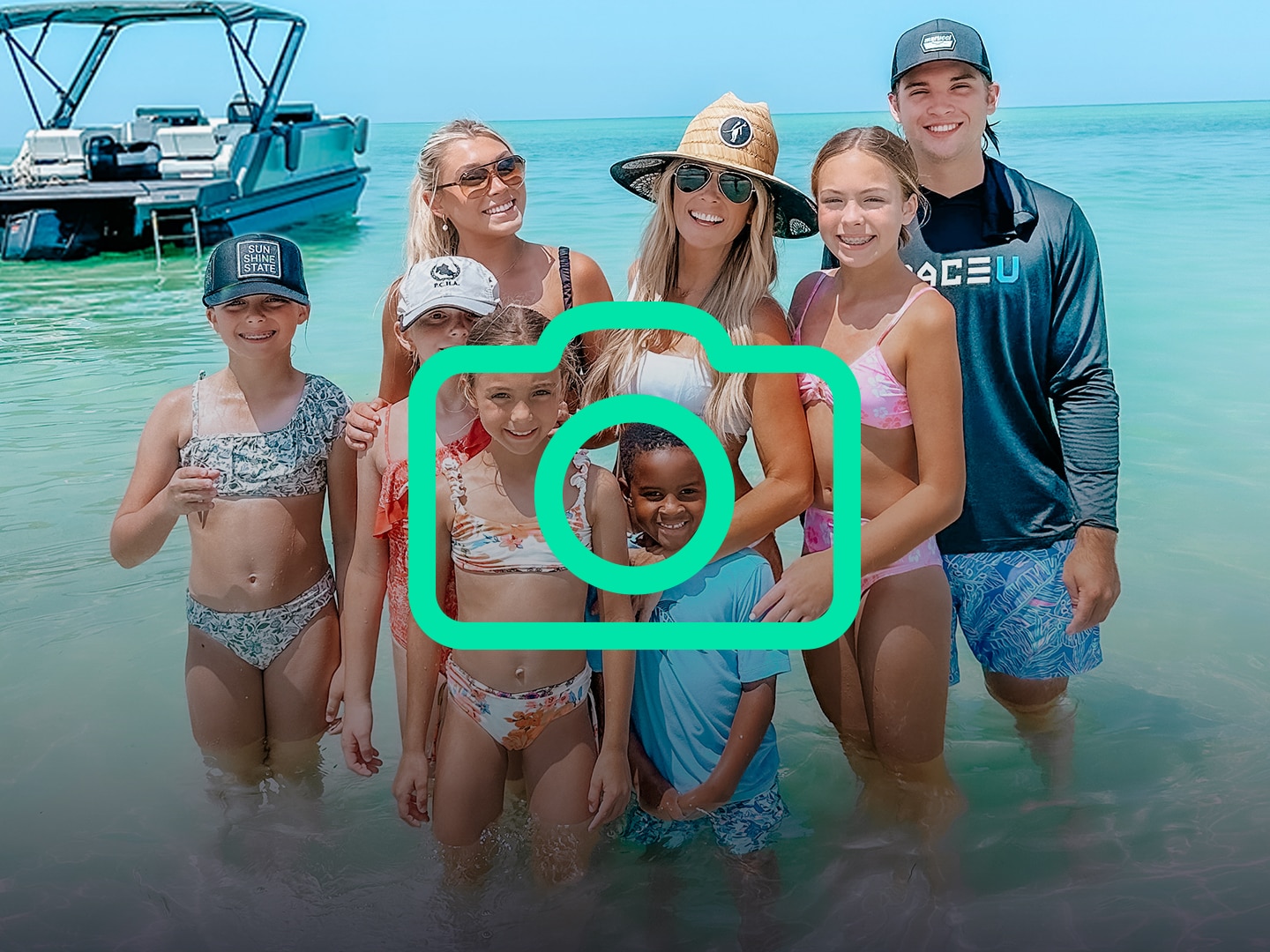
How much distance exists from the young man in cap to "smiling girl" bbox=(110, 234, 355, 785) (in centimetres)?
146

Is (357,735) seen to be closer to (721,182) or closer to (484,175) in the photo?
(484,175)

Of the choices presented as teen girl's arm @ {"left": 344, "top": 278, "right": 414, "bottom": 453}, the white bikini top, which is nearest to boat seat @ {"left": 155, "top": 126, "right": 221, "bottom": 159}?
teen girl's arm @ {"left": 344, "top": 278, "right": 414, "bottom": 453}

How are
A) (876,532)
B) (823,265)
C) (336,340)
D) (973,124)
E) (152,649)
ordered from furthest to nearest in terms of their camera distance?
(336,340), (152,649), (823,265), (973,124), (876,532)

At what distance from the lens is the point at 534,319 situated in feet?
7.25

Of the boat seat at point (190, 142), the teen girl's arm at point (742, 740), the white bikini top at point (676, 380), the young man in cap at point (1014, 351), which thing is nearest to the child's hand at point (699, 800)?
the teen girl's arm at point (742, 740)

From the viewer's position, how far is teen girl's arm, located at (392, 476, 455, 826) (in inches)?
92.3

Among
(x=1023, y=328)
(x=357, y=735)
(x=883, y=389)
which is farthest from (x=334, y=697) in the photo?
(x=1023, y=328)

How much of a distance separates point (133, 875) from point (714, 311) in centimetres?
194

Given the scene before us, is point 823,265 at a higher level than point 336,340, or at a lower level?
higher

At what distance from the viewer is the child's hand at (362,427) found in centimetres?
250

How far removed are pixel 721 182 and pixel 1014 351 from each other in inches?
33.5

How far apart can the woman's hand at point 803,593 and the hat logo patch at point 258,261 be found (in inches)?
52.2

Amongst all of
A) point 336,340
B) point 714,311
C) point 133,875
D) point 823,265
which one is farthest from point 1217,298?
point 133,875

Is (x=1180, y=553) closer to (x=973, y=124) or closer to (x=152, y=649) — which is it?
(x=973, y=124)
